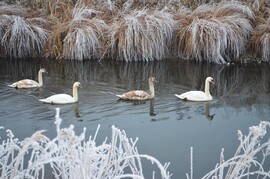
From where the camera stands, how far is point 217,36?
14000 millimetres

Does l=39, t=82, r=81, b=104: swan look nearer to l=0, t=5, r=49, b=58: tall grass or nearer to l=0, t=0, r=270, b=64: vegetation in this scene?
l=0, t=0, r=270, b=64: vegetation

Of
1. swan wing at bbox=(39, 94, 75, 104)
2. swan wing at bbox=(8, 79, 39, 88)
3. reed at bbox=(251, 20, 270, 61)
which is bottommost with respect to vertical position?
swan wing at bbox=(39, 94, 75, 104)

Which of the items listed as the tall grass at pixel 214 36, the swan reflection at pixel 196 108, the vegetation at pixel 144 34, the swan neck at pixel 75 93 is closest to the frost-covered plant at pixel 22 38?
the vegetation at pixel 144 34

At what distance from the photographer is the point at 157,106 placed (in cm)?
947

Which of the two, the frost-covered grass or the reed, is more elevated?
the reed

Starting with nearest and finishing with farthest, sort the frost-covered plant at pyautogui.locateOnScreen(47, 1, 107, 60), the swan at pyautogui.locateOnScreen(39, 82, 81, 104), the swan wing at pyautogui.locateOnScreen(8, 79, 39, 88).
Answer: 1. the swan at pyautogui.locateOnScreen(39, 82, 81, 104)
2. the swan wing at pyautogui.locateOnScreen(8, 79, 39, 88)
3. the frost-covered plant at pyautogui.locateOnScreen(47, 1, 107, 60)

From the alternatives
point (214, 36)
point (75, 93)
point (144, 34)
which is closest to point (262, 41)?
point (214, 36)

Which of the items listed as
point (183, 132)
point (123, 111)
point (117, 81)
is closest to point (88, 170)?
point (183, 132)

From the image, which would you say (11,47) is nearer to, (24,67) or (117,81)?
(24,67)

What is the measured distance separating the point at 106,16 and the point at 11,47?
3.52m

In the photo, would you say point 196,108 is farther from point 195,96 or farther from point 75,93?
point 75,93

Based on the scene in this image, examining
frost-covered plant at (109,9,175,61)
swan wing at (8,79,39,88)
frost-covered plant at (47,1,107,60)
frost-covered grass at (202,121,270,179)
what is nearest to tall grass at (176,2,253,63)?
frost-covered plant at (109,9,175,61)

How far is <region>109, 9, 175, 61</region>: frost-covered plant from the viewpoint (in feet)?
47.0

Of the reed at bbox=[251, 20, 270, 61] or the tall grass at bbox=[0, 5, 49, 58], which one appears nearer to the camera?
the reed at bbox=[251, 20, 270, 61]
